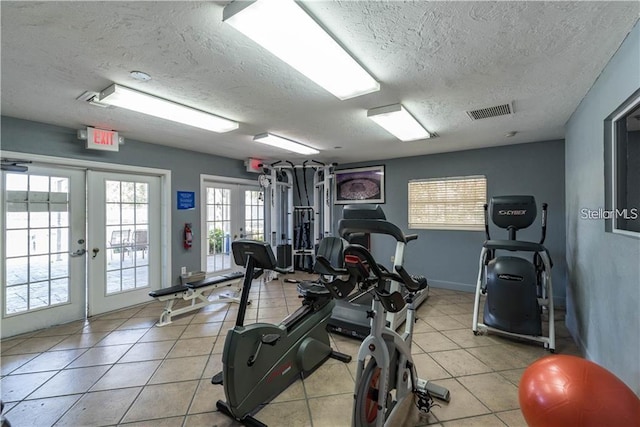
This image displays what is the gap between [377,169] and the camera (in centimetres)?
570

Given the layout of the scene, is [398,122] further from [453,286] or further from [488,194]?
[453,286]

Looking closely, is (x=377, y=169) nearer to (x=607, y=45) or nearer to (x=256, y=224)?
(x=256, y=224)

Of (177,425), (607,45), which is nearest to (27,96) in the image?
(177,425)

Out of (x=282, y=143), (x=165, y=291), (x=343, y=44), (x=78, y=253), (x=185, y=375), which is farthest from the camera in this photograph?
(x=282, y=143)

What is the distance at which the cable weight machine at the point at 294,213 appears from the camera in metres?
5.62

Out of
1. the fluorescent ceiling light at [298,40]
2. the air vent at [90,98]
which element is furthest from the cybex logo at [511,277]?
the air vent at [90,98]

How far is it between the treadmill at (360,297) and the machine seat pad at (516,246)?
1116mm

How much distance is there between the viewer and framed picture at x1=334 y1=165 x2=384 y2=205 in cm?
569

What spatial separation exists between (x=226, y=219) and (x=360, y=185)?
9.38ft

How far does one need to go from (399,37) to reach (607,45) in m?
1.33

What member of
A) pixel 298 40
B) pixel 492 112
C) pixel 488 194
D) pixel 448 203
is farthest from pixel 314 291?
pixel 488 194

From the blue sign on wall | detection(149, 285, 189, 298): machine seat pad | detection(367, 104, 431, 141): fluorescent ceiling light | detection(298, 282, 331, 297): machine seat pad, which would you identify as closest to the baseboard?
detection(367, 104, 431, 141): fluorescent ceiling light

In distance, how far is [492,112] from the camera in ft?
9.60

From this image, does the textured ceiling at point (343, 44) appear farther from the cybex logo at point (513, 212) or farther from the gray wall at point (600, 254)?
the cybex logo at point (513, 212)
